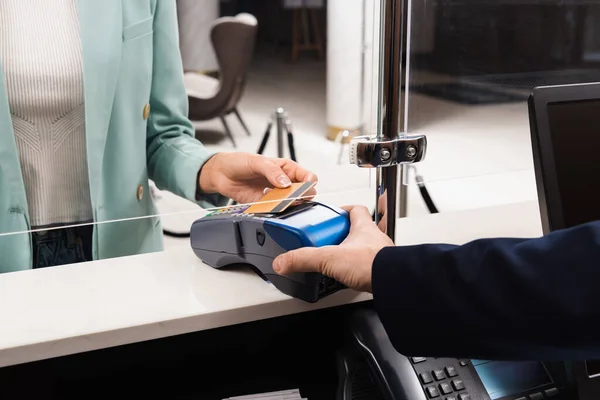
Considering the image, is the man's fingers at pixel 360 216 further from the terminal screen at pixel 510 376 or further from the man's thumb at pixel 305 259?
the terminal screen at pixel 510 376

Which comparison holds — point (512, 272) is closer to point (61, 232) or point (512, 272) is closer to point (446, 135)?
point (446, 135)

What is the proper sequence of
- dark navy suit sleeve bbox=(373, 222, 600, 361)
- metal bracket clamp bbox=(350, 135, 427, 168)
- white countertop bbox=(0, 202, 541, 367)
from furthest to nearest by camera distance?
metal bracket clamp bbox=(350, 135, 427, 168), white countertop bbox=(0, 202, 541, 367), dark navy suit sleeve bbox=(373, 222, 600, 361)

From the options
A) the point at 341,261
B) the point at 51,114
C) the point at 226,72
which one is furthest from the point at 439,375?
the point at 51,114

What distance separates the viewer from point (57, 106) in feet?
2.88

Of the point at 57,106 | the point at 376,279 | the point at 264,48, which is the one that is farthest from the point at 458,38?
the point at 57,106

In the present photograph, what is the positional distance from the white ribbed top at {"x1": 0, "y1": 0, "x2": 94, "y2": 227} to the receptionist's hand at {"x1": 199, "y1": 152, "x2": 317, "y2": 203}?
166mm

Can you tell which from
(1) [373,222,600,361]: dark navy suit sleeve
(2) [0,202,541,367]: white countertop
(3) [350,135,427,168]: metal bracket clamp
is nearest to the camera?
(1) [373,222,600,361]: dark navy suit sleeve

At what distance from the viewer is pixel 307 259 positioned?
28.8 inches

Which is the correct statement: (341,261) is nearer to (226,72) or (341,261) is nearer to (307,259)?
(307,259)

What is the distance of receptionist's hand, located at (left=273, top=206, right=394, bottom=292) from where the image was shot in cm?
72

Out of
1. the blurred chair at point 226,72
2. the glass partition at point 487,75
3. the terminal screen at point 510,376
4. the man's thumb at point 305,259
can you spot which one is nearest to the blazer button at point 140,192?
the blurred chair at point 226,72

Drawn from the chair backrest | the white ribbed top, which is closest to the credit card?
the chair backrest

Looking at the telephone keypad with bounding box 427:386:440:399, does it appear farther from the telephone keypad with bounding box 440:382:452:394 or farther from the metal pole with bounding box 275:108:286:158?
the metal pole with bounding box 275:108:286:158

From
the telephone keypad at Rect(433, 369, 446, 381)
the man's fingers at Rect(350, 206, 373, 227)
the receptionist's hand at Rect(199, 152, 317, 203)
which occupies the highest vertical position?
the receptionist's hand at Rect(199, 152, 317, 203)
